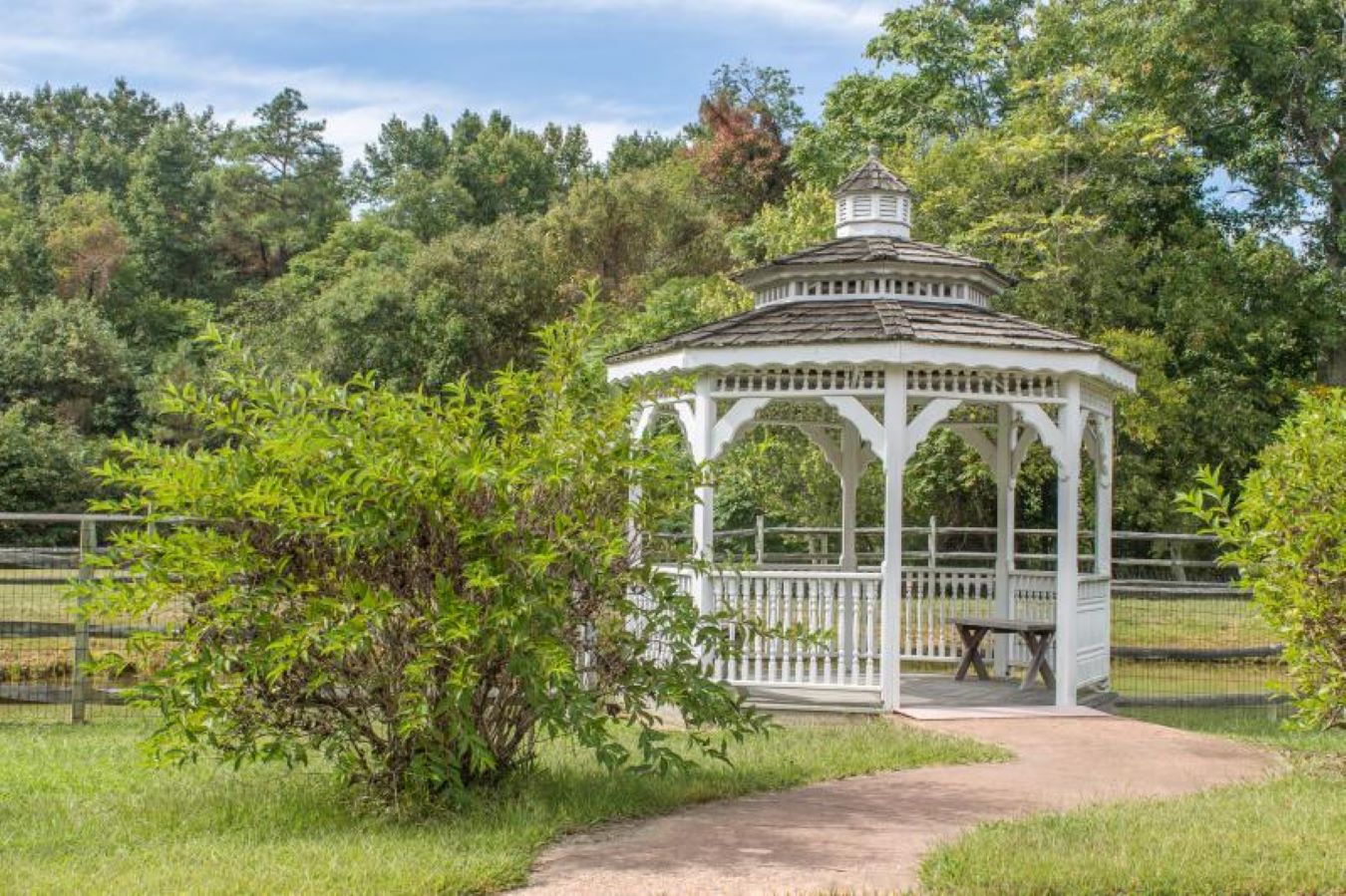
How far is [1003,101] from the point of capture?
31938 mm

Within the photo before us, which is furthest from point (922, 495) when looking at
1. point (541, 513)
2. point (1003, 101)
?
point (541, 513)

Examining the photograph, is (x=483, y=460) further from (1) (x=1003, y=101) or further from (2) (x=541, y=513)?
(1) (x=1003, y=101)

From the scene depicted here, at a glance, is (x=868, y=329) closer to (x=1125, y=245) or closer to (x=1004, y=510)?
(x=1004, y=510)

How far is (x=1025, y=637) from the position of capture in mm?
13641

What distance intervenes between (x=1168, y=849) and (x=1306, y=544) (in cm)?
321

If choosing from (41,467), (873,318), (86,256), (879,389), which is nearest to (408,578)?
(879,389)

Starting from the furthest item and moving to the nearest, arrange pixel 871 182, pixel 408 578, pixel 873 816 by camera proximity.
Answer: pixel 871 182 → pixel 873 816 → pixel 408 578

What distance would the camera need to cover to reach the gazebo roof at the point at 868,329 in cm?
1173

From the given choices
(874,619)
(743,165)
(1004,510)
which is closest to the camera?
(874,619)

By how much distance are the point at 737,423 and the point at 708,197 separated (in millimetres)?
28746

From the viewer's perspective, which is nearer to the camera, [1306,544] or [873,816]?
[873,816]

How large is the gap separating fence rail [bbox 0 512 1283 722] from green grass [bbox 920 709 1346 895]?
2875 millimetres

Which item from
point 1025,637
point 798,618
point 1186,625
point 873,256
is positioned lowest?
point 1186,625

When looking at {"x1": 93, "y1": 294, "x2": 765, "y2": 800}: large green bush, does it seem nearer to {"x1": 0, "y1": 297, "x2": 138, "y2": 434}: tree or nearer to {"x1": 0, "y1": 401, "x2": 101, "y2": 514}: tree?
{"x1": 0, "y1": 401, "x2": 101, "y2": 514}: tree
